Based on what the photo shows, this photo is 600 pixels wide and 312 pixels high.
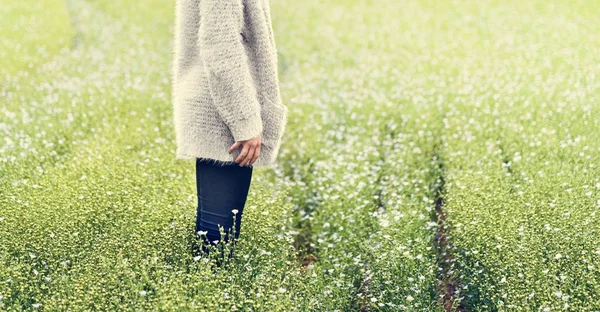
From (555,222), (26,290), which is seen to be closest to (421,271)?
(555,222)

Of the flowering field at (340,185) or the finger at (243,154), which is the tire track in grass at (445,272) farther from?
the finger at (243,154)

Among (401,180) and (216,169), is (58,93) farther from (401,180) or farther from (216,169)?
(216,169)

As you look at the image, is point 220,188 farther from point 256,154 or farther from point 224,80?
point 224,80

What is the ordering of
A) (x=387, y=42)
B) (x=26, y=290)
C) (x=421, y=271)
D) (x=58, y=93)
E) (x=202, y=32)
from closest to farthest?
(x=202, y=32), (x=26, y=290), (x=421, y=271), (x=58, y=93), (x=387, y=42)

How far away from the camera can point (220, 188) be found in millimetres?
4148

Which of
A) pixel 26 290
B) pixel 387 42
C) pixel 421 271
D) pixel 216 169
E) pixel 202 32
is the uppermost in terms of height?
pixel 202 32

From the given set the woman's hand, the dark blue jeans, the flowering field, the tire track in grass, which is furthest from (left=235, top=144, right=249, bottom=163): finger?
the tire track in grass

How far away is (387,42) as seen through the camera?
13.2 metres

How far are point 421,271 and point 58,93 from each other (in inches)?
236

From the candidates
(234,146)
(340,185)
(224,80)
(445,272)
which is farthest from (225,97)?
A: (340,185)

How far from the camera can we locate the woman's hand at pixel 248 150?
3.93 meters

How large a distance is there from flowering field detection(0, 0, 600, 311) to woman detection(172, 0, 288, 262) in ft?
1.98

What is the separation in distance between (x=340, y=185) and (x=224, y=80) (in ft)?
10.0

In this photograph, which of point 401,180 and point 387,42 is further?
point 387,42
